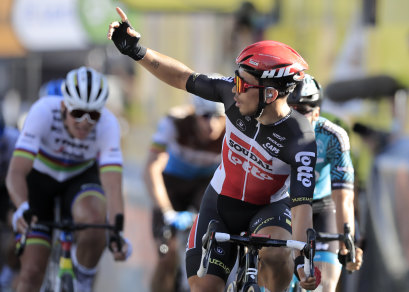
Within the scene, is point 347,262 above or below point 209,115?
below

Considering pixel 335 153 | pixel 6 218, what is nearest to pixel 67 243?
pixel 335 153

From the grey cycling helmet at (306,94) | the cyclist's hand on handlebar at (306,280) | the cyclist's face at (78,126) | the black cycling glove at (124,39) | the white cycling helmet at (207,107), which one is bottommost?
the cyclist's hand on handlebar at (306,280)

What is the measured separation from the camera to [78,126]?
22.8ft

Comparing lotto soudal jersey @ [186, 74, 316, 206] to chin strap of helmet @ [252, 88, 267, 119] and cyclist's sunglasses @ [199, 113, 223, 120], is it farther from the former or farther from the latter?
cyclist's sunglasses @ [199, 113, 223, 120]

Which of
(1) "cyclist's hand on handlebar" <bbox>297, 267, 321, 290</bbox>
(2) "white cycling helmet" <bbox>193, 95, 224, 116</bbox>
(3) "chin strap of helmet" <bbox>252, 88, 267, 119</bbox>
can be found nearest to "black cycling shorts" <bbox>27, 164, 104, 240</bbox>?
(2) "white cycling helmet" <bbox>193, 95, 224, 116</bbox>

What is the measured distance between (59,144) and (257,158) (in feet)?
7.41

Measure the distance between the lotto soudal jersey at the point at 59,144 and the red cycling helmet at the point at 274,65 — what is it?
2.12 metres

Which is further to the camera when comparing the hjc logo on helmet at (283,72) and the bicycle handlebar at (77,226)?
the bicycle handlebar at (77,226)

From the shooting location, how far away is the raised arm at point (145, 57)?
5676mm

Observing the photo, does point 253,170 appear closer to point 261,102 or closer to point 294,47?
point 261,102

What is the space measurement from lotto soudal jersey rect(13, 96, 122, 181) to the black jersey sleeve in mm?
1574

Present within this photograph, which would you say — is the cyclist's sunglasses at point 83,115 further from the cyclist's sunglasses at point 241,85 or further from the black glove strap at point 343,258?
the black glove strap at point 343,258

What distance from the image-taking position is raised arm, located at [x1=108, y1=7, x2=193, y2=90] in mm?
5676

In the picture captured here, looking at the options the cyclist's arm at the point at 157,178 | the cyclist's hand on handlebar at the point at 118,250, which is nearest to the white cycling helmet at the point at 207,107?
the cyclist's arm at the point at 157,178
